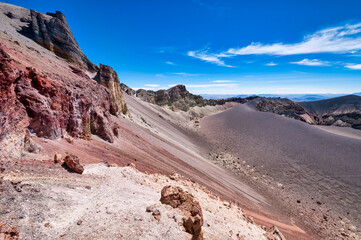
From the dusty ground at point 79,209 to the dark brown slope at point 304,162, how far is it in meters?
14.1

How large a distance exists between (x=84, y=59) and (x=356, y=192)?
3559 centimetres

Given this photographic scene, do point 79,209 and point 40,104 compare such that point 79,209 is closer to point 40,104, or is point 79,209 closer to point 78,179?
point 78,179

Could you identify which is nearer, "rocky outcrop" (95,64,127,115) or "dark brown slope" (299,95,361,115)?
"rocky outcrop" (95,64,127,115)

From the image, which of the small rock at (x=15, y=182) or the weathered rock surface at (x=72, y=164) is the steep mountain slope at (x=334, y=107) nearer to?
the weathered rock surface at (x=72, y=164)

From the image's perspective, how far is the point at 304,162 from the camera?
2592cm

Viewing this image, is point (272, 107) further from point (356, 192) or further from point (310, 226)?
point (310, 226)

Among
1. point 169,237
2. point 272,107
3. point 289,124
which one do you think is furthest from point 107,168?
point 272,107

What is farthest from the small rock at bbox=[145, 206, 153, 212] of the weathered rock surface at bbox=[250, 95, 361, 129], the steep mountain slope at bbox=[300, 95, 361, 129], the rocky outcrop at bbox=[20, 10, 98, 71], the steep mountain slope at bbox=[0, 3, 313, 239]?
the steep mountain slope at bbox=[300, 95, 361, 129]

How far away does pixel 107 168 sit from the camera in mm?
8977

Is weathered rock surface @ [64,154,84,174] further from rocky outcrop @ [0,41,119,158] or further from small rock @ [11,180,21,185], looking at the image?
small rock @ [11,180,21,185]

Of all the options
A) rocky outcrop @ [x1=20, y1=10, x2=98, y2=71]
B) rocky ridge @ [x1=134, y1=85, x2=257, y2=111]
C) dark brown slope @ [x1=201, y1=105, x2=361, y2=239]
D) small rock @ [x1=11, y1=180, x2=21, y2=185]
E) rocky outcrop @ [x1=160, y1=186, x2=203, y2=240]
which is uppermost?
rocky outcrop @ [x1=20, y1=10, x2=98, y2=71]

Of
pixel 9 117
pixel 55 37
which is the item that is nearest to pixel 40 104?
pixel 9 117

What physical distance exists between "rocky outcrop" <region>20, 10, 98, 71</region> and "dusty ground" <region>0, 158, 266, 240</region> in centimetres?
2050

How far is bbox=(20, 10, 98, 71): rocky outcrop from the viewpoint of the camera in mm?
21859
